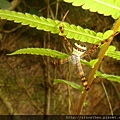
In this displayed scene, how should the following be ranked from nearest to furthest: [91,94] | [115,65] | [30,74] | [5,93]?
[5,93] → [30,74] → [91,94] → [115,65]

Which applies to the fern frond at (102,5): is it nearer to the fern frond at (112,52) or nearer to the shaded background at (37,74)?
the fern frond at (112,52)

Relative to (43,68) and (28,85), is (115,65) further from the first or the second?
(28,85)

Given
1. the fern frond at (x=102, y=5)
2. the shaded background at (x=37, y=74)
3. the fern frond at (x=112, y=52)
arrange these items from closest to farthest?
1. the fern frond at (x=102, y=5)
2. the fern frond at (x=112, y=52)
3. the shaded background at (x=37, y=74)

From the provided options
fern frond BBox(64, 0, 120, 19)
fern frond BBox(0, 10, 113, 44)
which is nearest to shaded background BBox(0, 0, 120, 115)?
fern frond BBox(0, 10, 113, 44)

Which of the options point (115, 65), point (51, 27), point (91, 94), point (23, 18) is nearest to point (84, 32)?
point (51, 27)

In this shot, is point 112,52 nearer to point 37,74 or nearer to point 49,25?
point 49,25

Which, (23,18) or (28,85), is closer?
(23,18)

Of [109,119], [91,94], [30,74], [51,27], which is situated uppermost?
[51,27]

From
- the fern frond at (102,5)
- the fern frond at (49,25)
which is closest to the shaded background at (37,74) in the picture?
→ the fern frond at (49,25)
